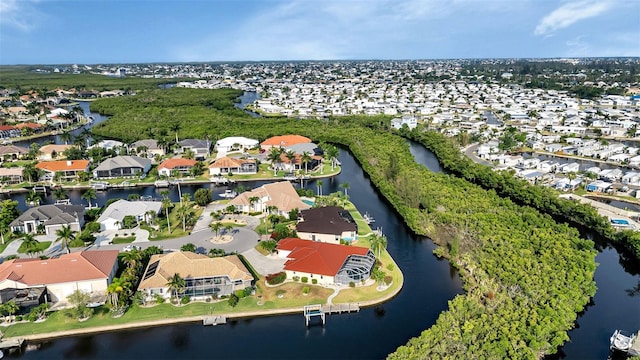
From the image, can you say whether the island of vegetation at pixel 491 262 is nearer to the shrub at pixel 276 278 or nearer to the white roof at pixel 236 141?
the shrub at pixel 276 278

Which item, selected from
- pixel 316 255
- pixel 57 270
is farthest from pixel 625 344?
pixel 57 270

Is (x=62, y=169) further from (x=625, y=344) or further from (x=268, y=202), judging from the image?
(x=625, y=344)

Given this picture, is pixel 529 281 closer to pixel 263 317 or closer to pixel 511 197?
pixel 263 317

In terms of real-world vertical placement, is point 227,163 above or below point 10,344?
above

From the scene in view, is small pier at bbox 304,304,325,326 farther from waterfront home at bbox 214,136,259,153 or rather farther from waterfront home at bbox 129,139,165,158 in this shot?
waterfront home at bbox 129,139,165,158

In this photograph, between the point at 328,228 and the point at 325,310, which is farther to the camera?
the point at 328,228

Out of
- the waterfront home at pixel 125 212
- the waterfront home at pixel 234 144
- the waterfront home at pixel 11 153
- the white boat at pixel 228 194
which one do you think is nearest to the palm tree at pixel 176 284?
the waterfront home at pixel 125 212

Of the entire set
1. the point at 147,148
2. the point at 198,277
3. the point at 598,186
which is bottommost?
the point at 598,186

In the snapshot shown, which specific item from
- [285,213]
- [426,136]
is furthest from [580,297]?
[426,136]
